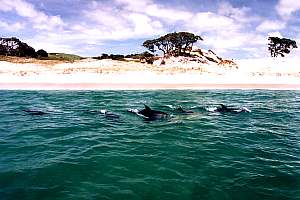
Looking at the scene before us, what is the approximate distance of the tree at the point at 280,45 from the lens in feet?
286

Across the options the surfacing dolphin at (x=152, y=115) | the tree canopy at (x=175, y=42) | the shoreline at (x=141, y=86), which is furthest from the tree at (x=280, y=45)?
the surfacing dolphin at (x=152, y=115)

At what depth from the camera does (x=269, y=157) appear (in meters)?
12.5

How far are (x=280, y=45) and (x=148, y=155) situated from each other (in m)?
83.7

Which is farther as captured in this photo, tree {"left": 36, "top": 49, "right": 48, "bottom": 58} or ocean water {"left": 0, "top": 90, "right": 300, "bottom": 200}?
tree {"left": 36, "top": 49, "right": 48, "bottom": 58}

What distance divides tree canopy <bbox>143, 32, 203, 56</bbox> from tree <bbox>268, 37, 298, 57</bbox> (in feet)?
60.0

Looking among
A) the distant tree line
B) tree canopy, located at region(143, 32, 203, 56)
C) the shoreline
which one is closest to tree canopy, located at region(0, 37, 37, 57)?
the distant tree line

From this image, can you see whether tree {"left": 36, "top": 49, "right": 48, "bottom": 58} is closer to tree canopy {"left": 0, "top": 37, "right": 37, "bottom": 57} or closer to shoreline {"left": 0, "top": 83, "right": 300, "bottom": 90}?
tree canopy {"left": 0, "top": 37, "right": 37, "bottom": 57}

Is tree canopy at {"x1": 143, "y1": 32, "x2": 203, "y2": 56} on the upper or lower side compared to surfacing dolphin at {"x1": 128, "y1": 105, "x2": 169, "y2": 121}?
upper

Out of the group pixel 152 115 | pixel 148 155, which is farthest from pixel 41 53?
pixel 148 155

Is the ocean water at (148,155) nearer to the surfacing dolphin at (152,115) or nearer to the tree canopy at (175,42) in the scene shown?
the surfacing dolphin at (152,115)

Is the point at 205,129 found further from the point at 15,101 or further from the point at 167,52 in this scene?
the point at 167,52

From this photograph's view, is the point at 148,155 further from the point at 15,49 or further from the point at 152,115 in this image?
the point at 15,49

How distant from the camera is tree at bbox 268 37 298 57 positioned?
87100mm

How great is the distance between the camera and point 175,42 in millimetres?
86000
